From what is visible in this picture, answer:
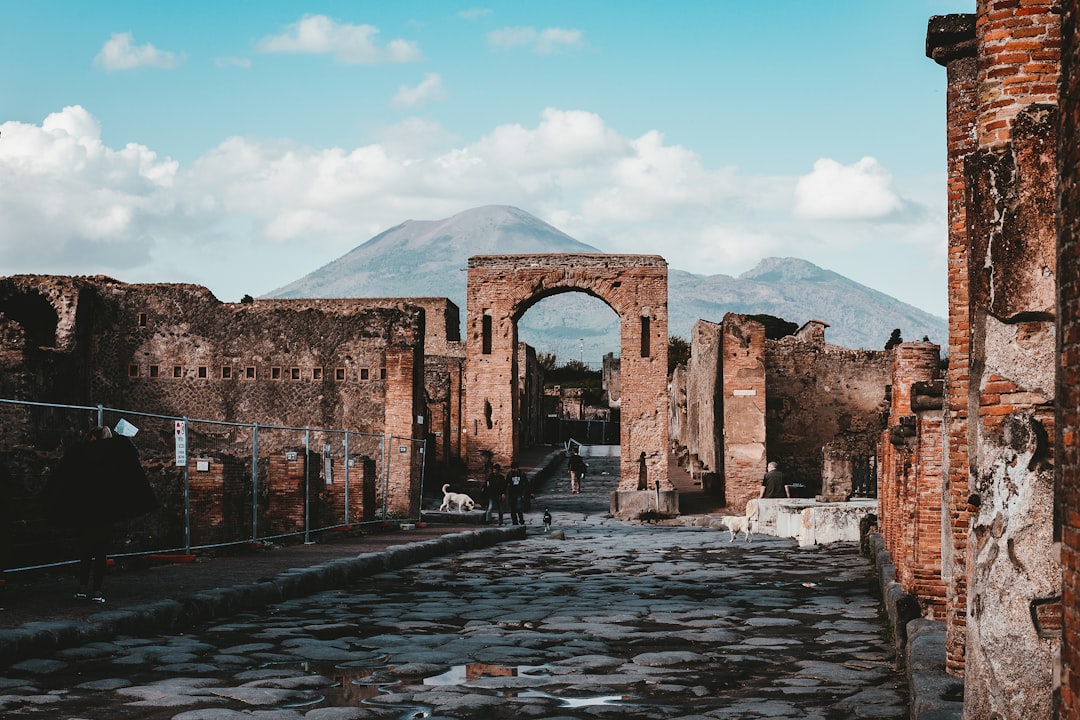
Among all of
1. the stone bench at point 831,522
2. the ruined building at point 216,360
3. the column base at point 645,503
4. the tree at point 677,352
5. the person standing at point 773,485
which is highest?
the tree at point 677,352

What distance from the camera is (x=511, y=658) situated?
6.88 metres

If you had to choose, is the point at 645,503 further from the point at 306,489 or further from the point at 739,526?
the point at 306,489

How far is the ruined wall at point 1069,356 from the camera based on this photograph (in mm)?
3023

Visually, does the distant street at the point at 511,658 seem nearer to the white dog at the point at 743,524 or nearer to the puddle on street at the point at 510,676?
the puddle on street at the point at 510,676

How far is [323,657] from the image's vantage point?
683cm

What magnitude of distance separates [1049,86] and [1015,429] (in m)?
1.81

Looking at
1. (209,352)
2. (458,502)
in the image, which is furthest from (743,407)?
(209,352)

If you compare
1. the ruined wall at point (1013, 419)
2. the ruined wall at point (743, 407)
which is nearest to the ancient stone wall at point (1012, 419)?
the ruined wall at point (1013, 419)

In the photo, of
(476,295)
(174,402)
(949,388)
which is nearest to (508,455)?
(476,295)

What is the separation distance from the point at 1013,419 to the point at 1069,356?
3.16ft

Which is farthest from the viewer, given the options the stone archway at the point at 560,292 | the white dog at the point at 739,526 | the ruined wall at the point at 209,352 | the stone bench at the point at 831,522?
the stone archway at the point at 560,292

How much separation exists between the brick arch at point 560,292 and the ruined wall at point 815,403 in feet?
8.81

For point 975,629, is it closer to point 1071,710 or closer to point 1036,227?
point 1071,710

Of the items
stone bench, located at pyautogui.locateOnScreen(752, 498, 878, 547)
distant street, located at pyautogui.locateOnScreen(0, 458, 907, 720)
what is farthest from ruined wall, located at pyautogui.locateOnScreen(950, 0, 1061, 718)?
stone bench, located at pyautogui.locateOnScreen(752, 498, 878, 547)
